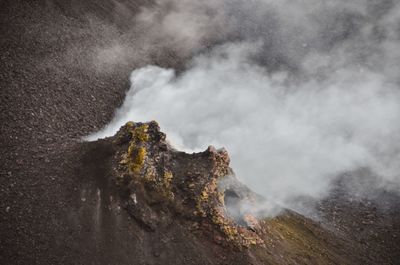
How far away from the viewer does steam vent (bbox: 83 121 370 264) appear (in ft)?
44.9

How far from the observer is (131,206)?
14109 mm

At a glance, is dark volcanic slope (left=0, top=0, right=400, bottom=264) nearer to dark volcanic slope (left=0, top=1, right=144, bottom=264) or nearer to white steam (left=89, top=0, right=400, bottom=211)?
dark volcanic slope (left=0, top=1, right=144, bottom=264)

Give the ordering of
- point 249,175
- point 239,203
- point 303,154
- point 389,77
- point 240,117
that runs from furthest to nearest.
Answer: point 389,77
point 240,117
point 303,154
point 249,175
point 239,203

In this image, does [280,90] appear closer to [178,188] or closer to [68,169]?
[178,188]

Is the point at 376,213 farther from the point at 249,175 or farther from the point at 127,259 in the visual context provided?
the point at 127,259

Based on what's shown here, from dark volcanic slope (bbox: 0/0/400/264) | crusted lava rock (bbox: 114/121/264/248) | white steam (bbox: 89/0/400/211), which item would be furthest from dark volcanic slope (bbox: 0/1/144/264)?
crusted lava rock (bbox: 114/121/264/248)

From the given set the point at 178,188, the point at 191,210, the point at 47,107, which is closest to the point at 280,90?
the point at 178,188

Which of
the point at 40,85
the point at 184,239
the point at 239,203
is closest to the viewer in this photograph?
the point at 184,239

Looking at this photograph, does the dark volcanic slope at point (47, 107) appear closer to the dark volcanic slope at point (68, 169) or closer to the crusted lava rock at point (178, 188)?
the dark volcanic slope at point (68, 169)

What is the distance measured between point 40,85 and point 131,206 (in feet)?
31.3

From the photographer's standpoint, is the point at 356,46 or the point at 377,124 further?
the point at 356,46

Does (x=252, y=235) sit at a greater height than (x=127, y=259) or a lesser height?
greater

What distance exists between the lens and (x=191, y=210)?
14.6 meters

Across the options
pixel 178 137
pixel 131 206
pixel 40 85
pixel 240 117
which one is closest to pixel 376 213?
pixel 240 117
